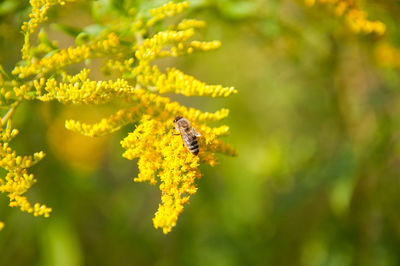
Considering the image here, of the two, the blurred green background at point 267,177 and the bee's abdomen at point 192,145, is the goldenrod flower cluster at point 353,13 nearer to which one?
the blurred green background at point 267,177

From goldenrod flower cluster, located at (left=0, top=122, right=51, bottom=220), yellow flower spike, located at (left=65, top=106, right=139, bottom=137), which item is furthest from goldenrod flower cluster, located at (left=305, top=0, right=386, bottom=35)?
goldenrod flower cluster, located at (left=0, top=122, right=51, bottom=220)

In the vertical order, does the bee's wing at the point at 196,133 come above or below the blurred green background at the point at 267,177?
above

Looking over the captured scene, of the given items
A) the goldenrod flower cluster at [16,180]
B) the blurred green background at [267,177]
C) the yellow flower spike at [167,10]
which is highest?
the yellow flower spike at [167,10]

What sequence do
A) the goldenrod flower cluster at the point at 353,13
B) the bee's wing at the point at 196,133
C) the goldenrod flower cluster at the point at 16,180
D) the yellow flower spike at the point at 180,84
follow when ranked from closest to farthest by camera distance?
1. the goldenrod flower cluster at the point at 16,180
2. the yellow flower spike at the point at 180,84
3. the bee's wing at the point at 196,133
4. the goldenrod flower cluster at the point at 353,13

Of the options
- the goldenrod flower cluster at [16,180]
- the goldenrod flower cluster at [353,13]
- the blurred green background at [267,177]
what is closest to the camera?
the goldenrod flower cluster at [16,180]

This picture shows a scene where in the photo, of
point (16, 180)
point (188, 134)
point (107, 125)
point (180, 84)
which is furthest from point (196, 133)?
point (16, 180)

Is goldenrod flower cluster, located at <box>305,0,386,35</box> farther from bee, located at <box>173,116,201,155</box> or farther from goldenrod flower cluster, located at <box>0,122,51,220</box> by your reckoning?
goldenrod flower cluster, located at <box>0,122,51,220</box>

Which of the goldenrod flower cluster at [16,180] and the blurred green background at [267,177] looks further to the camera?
the blurred green background at [267,177]

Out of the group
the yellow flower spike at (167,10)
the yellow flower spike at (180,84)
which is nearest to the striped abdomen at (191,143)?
the yellow flower spike at (180,84)
